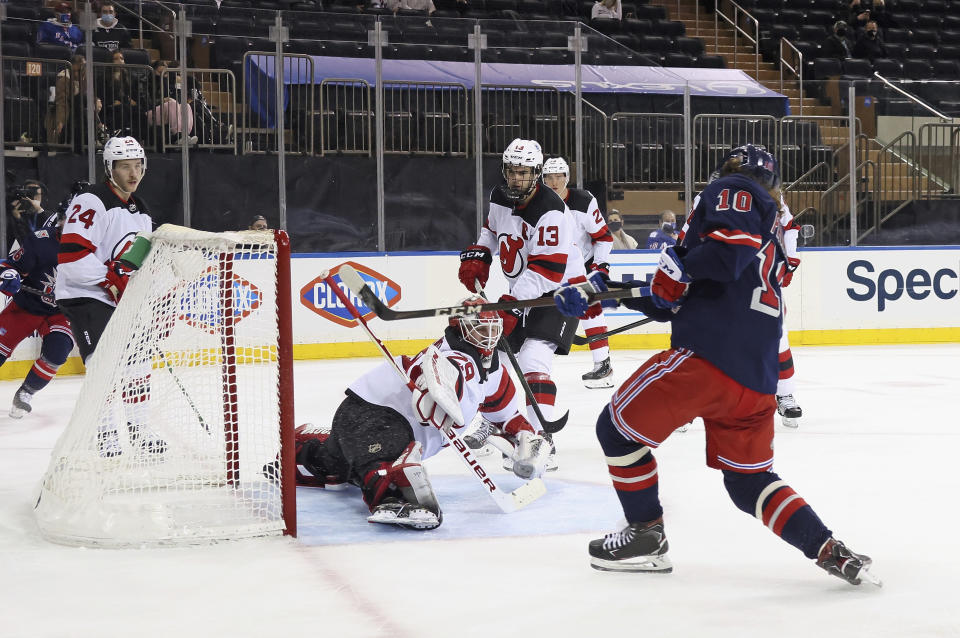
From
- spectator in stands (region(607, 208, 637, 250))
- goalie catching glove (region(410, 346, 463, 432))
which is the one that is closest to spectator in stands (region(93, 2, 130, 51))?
spectator in stands (region(607, 208, 637, 250))

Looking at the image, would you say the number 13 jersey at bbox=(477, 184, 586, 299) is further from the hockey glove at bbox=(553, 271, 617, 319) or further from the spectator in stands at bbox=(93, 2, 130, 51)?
the spectator in stands at bbox=(93, 2, 130, 51)

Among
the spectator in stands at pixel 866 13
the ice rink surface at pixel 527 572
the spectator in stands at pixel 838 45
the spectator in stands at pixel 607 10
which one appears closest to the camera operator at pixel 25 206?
the ice rink surface at pixel 527 572

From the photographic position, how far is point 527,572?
10.3ft

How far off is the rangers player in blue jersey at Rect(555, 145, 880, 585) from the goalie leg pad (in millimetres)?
756

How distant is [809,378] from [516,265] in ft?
11.6

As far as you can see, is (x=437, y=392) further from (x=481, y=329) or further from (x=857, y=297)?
(x=857, y=297)

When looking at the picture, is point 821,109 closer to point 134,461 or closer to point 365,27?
point 365,27

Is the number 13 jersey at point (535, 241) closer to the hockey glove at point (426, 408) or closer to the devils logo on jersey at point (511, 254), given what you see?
the devils logo on jersey at point (511, 254)

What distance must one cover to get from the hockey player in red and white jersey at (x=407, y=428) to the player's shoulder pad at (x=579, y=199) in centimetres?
256

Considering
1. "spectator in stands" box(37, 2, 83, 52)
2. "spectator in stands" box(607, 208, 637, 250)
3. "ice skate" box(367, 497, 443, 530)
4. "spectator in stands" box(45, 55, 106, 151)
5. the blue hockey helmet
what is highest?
"spectator in stands" box(37, 2, 83, 52)

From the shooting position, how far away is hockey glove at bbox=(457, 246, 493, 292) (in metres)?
4.91

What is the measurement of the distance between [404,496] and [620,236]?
677 centimetres

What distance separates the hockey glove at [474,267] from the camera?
16.1ft

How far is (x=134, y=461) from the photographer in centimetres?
365
